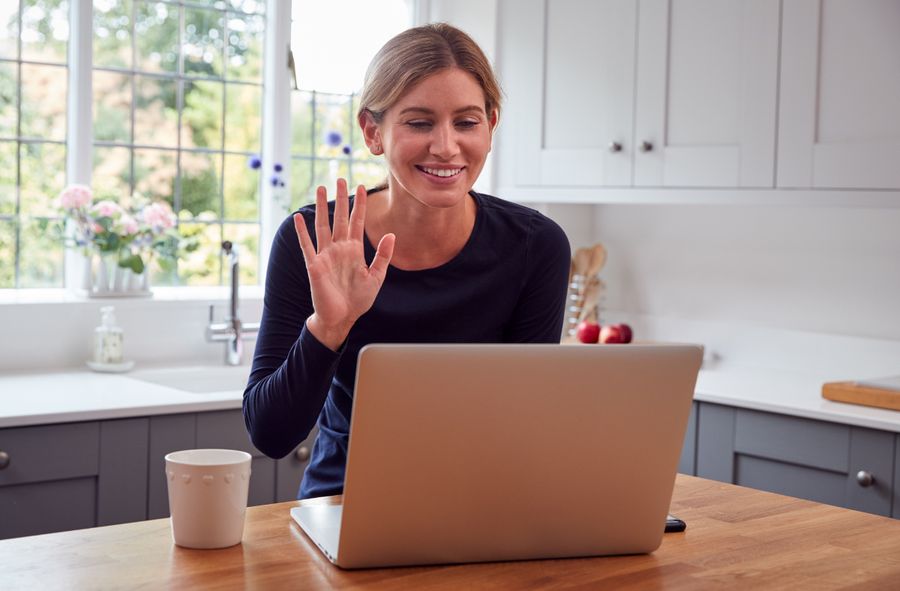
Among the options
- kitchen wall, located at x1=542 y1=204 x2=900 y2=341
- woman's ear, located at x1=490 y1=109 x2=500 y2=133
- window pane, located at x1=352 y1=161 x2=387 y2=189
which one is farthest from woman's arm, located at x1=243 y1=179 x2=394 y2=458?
window pane, located at x1=352 y1=161 x2=387 y2=189

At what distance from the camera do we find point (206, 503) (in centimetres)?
126

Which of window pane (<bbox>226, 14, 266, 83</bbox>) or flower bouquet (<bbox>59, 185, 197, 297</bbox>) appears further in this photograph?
window pane (<bbox>226, 14, 266, 83</bbox>)

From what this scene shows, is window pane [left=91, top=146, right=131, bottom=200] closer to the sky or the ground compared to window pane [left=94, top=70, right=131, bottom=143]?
closer to the ground

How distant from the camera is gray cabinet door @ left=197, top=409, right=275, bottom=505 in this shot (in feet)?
8.94

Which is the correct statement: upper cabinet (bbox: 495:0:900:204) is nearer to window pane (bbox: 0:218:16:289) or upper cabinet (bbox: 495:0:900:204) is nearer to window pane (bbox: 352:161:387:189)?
window pane (bbox: 352:161:387:189)

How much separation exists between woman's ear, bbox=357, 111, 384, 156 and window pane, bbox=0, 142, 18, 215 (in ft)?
6.09

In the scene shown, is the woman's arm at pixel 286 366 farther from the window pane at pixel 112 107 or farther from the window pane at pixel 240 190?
the window pane at pixel 240 190

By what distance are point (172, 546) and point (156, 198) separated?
7.96ft

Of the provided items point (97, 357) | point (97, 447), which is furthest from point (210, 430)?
point (97, 357)

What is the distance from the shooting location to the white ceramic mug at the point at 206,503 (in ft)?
4.11

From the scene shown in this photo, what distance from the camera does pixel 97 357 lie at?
314 cm

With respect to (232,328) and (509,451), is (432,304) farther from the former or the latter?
(232,328)

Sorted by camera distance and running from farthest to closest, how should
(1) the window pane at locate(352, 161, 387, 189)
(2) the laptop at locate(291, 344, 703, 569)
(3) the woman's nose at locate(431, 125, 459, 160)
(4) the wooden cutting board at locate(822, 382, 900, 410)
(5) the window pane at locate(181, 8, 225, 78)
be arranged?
(1) the window pane at locate(352, 161, 387, 189), (5) the window pane at locate(181, 8, 225, 78), (4) the wooden cutting board at locate(822, 382, 900, 410), (3) the woman's nose at locate(431, 125, 459, 160), (2) the laptop at locate(291, 344, 703, 569)

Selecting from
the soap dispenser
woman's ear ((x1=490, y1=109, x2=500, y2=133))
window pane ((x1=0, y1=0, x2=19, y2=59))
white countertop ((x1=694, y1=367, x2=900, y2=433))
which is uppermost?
window pane ((x1=0, y1=0, x2=19, y2=59))
